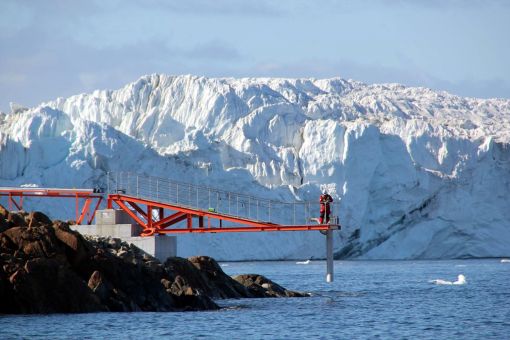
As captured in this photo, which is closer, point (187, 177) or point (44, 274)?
point (44, 274)

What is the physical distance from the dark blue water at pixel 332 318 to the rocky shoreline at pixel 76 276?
757mm

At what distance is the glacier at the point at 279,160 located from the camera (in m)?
55.9

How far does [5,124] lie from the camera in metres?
59.4

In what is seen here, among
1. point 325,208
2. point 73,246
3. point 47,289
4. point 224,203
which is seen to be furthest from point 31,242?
point 224,203

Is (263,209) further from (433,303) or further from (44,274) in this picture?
(44,274)

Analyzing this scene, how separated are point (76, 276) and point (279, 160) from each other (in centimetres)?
3958

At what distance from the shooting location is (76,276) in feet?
78.9

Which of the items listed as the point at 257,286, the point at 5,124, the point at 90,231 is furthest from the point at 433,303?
the point at 5,124

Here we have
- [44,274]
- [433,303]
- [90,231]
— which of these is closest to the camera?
[44,274]

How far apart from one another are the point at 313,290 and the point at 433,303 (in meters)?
7.14

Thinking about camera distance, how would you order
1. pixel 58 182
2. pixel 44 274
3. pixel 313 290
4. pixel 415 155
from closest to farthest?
pixel 44 274 → pixel 313 290 → pixel 58 182 → pixel 415 155

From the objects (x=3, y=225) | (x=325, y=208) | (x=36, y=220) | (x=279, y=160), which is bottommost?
(x=3, y=225)

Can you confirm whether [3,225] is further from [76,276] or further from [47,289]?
[76,276]

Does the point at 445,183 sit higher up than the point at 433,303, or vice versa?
the point at 445,183
